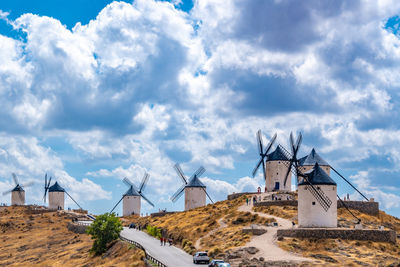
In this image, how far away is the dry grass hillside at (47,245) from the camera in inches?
2689

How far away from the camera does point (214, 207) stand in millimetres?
93500

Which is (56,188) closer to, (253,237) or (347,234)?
(253,237)

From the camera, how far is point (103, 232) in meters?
75.8

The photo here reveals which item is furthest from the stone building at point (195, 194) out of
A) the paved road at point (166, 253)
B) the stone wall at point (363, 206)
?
the stone wall at point (363, 206)

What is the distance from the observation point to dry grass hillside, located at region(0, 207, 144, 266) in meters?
68.3

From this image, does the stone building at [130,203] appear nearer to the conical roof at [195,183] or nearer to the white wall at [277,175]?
the conical roof at [195,183]

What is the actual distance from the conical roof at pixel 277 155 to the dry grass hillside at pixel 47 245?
1364 inches

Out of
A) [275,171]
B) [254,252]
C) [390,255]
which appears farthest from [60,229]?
[390,255]

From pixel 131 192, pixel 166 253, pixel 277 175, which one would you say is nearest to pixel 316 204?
pixel 166 253

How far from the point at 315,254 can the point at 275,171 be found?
4269 cm

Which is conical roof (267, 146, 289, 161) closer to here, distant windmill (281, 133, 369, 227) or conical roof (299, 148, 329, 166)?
conical roof (299, 148, 329, 166)

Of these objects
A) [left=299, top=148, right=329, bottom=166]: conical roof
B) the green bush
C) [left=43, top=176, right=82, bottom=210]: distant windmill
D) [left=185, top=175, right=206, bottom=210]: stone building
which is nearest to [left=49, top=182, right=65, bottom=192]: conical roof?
[left=43, top=176, right=82, bottom=210]: distant windmill

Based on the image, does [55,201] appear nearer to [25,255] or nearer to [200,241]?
[25,255]

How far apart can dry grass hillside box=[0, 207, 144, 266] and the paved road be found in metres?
2.14
